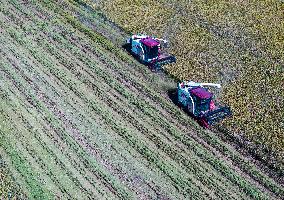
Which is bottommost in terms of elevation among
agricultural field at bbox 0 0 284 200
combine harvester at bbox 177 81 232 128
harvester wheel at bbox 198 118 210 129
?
agricultural field at bbox 0 0 284 200

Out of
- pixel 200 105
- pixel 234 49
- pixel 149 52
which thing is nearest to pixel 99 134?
pixel 200 105

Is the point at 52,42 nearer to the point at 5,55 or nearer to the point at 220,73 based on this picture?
the point at 5,55

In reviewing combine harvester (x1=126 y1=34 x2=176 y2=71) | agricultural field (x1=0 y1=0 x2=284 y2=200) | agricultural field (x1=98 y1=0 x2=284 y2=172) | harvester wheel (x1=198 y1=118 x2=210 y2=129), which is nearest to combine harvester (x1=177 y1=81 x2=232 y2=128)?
harvester wheel (x1=198 y1=118 x2=210 y2=129)

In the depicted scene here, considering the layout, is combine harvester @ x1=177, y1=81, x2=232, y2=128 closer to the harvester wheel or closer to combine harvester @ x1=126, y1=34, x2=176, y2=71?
the harvester wheel

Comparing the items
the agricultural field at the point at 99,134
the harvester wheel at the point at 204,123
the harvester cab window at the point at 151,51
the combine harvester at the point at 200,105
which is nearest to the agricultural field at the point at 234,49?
the combine harvester at the point at 200,105

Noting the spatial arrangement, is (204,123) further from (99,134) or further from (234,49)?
(234,49)

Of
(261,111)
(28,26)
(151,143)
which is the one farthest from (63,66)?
→ (261,111)

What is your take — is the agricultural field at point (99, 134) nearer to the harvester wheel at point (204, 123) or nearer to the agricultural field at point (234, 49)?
the harvester wheel at point (204, 123)
